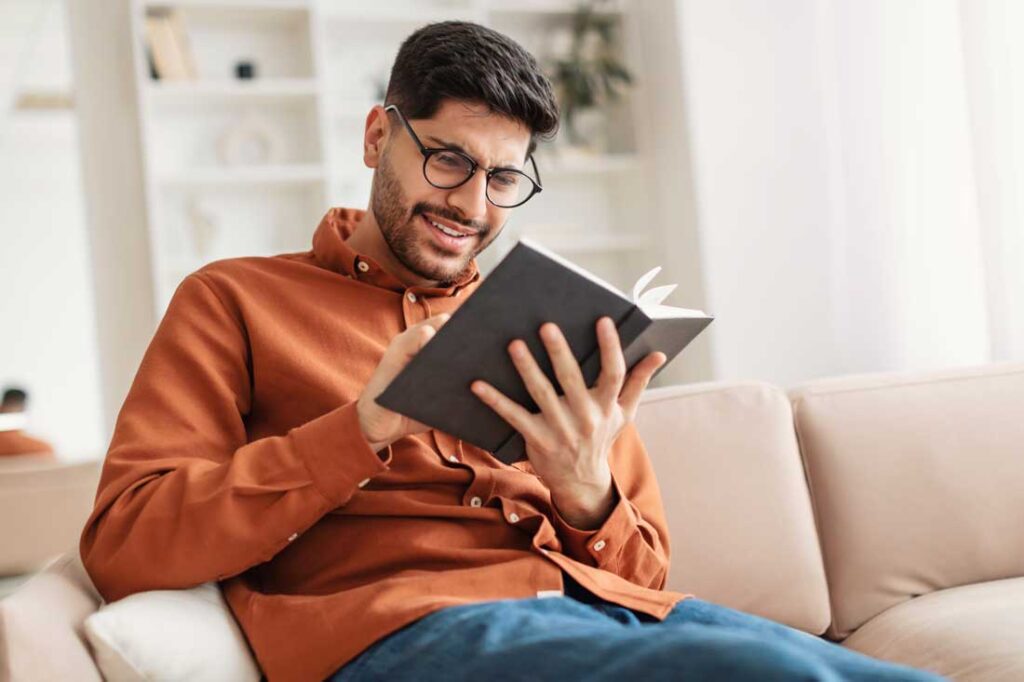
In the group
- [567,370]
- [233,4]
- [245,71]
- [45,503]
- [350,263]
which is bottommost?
[45,503]

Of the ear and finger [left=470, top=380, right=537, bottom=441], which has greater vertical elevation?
the ear

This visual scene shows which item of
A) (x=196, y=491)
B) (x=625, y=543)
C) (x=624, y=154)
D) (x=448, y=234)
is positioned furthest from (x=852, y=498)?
(x=624, y=154)

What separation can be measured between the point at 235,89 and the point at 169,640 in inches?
121

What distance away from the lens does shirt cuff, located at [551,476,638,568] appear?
1.33 metres

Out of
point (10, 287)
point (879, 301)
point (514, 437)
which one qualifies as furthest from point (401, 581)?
point (10, 287)

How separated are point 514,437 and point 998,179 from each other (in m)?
2.03

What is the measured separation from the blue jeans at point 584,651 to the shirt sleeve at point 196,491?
0.56 feet

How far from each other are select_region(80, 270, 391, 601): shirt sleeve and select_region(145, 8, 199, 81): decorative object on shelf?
2809mm

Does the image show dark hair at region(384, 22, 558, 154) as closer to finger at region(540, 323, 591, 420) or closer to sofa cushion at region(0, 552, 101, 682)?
finger at region(540, 323, 591, 420)

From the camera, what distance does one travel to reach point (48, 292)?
874 cm

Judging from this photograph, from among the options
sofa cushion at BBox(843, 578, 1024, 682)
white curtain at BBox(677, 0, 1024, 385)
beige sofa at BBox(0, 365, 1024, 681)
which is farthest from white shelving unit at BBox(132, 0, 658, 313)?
sofa cushion at BBox(843, 578, 1024, 682)

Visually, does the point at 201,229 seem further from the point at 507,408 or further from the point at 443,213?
the point at 507,408

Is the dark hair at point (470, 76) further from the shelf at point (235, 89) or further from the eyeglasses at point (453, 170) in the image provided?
the shelf at point (235, 89)

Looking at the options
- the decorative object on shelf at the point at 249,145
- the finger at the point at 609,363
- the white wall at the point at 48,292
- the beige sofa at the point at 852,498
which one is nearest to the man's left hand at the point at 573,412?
the finger at the point at 609,363
